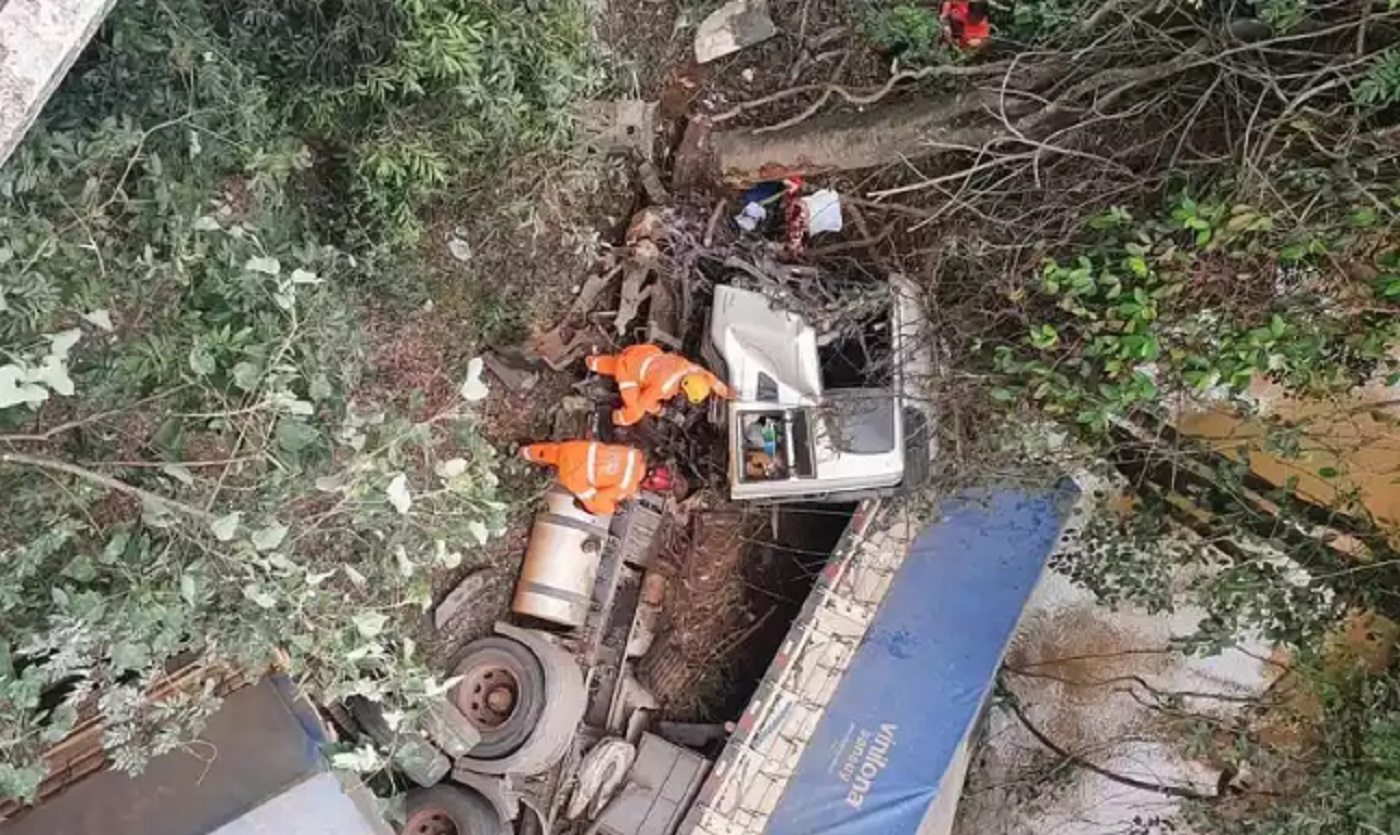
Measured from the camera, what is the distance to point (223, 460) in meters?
3.74

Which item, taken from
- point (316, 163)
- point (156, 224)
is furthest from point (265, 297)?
point (316, 163)

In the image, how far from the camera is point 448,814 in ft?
18.0

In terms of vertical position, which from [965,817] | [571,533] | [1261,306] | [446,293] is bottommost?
[965,817]

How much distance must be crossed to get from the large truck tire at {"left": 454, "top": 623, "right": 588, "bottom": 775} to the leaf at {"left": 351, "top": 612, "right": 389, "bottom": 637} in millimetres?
1752

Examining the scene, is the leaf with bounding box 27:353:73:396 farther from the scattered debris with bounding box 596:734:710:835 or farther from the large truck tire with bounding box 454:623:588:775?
the scattered debris with bounding box 596:734:710:835

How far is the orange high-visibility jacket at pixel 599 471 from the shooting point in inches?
218

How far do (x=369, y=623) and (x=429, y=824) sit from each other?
2.15 meters

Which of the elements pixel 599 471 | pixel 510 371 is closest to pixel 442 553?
pixel 599 471

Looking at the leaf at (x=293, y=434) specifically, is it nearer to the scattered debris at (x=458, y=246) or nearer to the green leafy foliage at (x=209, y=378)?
the green leafy foliage at (x=209, y=378)

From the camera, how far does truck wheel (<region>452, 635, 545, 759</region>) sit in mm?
5449

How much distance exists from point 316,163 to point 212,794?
2.44 meters

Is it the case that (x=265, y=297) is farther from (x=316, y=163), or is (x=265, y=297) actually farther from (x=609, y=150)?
(x=609, y=150)

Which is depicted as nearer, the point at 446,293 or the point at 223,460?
the point at 223,460

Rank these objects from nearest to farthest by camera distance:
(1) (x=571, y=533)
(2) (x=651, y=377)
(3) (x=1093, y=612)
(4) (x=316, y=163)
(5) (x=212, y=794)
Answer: (5) (x=212, y=794)
(4) (x=316, y=163)
(2) (x=651, y=377)
(1) (x=571, y=533)
(3) (x=1093, y=612)
